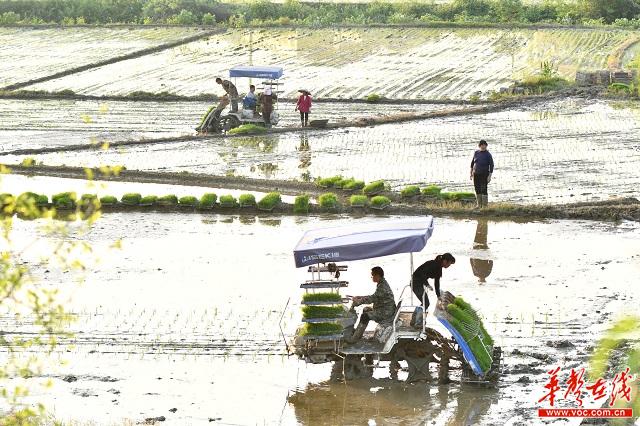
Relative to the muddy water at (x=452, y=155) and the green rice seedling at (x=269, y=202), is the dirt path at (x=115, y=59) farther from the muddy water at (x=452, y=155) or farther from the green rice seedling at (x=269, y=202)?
the green rice seedling at (x=269, y=202)

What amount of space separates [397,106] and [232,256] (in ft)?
63.2

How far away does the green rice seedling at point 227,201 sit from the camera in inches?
1041

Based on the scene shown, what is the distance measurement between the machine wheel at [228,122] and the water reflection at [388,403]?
21217 mm

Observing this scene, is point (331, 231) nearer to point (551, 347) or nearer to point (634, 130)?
point (551, 347)

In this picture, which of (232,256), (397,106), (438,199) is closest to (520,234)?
(438,199)

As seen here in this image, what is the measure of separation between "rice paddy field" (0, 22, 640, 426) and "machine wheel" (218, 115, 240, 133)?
774 mm

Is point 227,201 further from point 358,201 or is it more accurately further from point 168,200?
point 358,201

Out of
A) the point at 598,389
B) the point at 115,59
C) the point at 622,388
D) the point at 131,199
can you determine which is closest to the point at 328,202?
the point at 131,199

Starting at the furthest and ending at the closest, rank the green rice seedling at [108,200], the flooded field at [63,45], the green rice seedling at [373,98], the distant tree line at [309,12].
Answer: the distant tree line at [309,12]
the flooded field at [63,45]
the green rice seedling at [373,98]
the green rice seedling at [108,200]

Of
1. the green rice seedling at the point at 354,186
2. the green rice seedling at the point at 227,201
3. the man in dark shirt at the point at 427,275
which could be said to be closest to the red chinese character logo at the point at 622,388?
the man in dark shirt at the point at 427,275

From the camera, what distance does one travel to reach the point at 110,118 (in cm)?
4028

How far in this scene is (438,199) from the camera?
85.8 feet

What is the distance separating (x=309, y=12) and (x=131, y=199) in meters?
41.4

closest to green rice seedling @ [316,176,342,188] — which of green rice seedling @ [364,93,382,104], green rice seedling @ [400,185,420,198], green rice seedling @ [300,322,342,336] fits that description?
green rice seedling @ [400,185,420,198]
